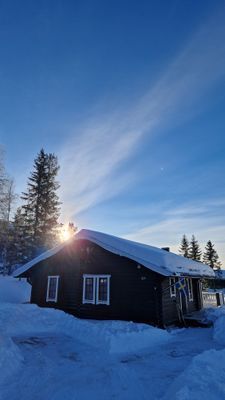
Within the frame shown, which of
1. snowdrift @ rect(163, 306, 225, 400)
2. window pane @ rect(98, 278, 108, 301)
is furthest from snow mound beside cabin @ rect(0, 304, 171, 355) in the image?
snowdrift @ rect(163, 306, 225, 400)

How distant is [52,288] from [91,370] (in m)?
9.42

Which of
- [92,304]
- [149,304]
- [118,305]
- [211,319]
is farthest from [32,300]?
[211,319]

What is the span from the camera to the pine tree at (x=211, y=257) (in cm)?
5722

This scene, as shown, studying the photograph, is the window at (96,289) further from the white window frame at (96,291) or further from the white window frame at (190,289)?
the white window frame at (190,289)

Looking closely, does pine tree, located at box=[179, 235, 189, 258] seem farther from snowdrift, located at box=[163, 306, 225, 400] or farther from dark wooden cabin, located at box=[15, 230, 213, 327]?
snowdrift, located at box=[163, 306, 225, 400]

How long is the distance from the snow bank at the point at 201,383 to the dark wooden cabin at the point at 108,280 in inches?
219

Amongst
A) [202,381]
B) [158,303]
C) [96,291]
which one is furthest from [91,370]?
[96,291]

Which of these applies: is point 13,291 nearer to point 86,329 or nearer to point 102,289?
point 102,289

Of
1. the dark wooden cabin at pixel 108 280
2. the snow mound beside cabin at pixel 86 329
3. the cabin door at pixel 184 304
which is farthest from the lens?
the cabin door at pixel 184 304

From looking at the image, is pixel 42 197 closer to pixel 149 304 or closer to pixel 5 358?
pixel 149 304

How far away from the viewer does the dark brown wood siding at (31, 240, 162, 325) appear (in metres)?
11.8

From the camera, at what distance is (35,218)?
28.9 m

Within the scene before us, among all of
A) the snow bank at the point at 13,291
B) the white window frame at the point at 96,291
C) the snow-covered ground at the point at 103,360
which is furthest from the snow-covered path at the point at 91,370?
the snow bank at the point at 13,291

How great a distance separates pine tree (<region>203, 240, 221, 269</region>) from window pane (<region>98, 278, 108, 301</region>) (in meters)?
Answer: 49.0
